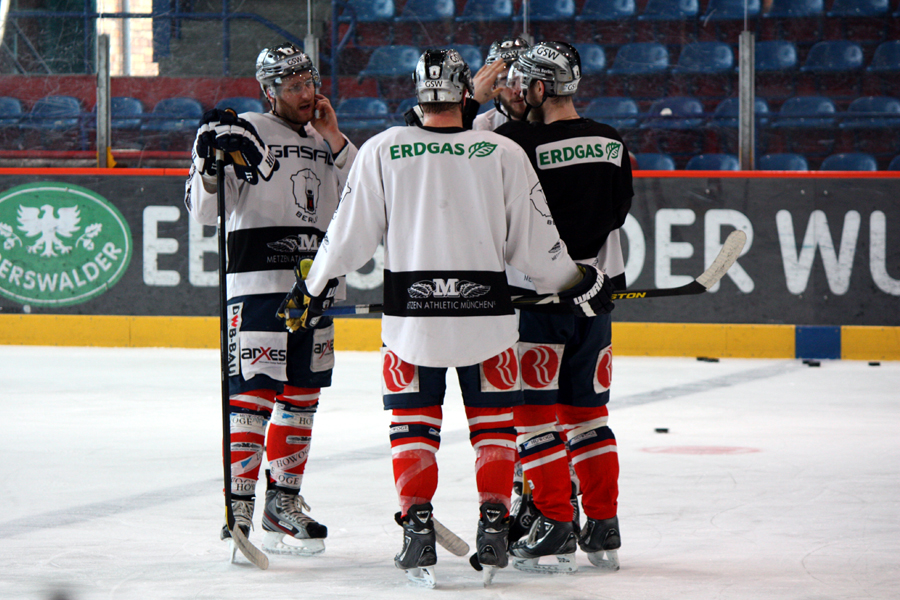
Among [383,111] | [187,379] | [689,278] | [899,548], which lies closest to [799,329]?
[689,278]

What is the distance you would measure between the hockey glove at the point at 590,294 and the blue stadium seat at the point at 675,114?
5442mm

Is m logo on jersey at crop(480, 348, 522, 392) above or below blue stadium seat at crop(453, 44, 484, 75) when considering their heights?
below

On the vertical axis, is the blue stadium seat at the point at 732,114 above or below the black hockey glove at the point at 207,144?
above

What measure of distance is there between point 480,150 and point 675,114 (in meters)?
5.71

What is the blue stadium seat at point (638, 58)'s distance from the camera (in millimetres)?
8289

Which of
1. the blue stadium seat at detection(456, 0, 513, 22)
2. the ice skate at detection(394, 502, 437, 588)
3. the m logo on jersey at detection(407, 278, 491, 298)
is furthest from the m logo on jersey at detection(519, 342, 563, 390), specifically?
the blue stadium seat at detection(456, 0, 513, 22)

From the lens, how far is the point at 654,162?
324 inches

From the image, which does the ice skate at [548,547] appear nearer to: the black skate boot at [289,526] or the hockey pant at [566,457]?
the hockey pant at [566,457]

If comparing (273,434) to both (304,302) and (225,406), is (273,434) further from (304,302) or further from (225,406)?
(304,302)

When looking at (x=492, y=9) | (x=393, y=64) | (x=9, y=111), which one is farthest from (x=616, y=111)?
(x=9, y=111)

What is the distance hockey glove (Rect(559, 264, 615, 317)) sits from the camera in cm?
295

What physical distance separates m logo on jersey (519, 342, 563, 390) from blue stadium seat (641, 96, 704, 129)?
5479 mm

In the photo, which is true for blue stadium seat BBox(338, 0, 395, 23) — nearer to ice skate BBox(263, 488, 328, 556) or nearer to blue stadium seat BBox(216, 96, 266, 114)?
blue stadium seat BBox(216, 96, 266, 114)

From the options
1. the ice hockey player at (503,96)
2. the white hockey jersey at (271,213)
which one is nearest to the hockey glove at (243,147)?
the white hockey jersey at (271,213)
